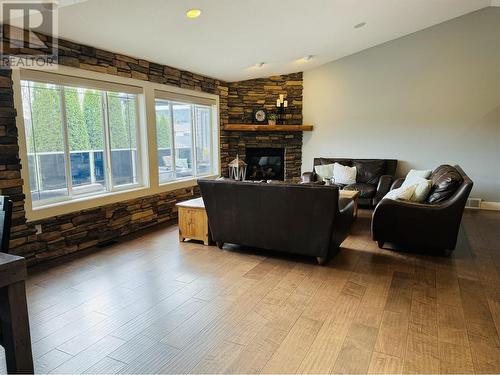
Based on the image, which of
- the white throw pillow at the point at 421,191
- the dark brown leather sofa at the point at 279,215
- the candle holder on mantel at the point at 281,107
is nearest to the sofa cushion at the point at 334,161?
the candle holder on mantel at the point at 281,107

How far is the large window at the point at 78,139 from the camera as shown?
3.72 metres

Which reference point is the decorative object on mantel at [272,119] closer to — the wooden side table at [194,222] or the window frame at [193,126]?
the window frame at [193,126]

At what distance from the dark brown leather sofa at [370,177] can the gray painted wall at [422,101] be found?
0.32 metres

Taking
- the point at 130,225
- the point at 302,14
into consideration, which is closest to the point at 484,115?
the point at 302,14

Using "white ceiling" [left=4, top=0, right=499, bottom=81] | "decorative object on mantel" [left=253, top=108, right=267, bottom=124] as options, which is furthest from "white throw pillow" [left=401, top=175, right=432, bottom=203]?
"decorative object on mantel" [left=253, top=108, right=267, bottom=124]

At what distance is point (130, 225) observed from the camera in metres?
4.86

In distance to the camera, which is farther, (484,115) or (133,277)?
(484,115)

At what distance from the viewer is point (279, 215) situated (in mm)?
3549

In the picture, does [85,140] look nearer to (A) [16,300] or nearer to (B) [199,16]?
(B) [199,16]

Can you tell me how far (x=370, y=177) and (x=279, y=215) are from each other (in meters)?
3.64

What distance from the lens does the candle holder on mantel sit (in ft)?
23.6

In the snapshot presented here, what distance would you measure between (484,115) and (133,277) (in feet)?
21.1

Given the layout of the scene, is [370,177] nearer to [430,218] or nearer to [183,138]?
[430,218]

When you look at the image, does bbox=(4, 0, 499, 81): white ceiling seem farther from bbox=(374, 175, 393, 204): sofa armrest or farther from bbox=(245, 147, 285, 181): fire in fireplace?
bbox=(374, 175, 393, 204): sofa armrest
